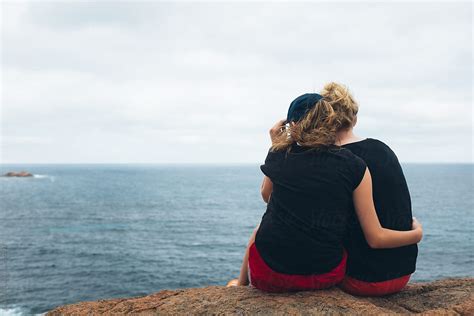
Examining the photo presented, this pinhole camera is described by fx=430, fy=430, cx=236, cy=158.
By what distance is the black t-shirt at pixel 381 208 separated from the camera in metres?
4.24

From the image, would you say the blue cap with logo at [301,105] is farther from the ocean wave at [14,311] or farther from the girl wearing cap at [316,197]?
the ocean wave at [14,311]

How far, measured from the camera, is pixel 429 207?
282 ft

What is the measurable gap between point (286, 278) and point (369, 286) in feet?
2.96

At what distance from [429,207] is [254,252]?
297 feet

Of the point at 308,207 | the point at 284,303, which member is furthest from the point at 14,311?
the point at 308,207

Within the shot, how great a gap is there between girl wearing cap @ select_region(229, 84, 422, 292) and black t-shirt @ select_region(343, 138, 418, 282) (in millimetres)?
107

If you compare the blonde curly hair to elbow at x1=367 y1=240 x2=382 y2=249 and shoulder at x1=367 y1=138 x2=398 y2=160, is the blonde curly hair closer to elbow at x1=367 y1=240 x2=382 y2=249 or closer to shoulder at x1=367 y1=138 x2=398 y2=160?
shoulder at x1=367 y1=138 x2=398 y2=160

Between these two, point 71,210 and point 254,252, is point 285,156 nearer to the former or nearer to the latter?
point 254,252

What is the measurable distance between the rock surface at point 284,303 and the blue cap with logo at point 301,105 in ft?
6.02

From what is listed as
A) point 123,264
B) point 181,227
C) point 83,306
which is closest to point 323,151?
point 83,306

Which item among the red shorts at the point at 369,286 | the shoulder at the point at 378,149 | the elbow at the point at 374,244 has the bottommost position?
the red shorts at the point at 369,286

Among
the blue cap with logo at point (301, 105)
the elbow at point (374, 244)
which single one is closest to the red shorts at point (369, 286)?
the elbow at point (374, 244)

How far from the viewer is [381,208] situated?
4.29 meters

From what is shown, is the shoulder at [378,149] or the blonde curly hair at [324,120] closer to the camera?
the blonde curly hair at [324,120]
